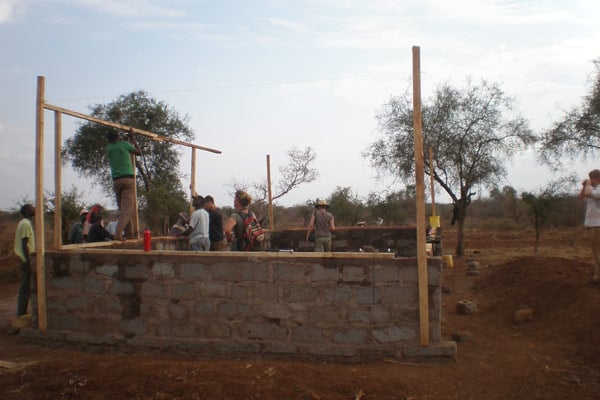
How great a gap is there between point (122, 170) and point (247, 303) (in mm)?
3287

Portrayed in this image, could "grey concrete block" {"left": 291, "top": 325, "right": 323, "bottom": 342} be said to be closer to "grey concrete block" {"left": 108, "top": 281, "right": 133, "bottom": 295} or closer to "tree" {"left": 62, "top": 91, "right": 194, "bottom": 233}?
"grey concrete block" {"left": 108, "top": 281, "right": 133, "bottom": 295}

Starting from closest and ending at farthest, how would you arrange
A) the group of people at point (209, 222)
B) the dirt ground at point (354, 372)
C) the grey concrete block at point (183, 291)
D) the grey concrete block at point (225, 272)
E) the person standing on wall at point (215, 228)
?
the dirt ground at point (354, 372) → the grey concrete block at point (225, 272) → the grey concrete block at point (183, 291) → the group of people at point (209, 222) → the person standing on wall at point (215, 228)

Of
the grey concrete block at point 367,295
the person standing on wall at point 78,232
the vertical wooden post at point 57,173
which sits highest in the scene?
the vertical wooden post at point 57,173

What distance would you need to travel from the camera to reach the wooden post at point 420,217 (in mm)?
5281

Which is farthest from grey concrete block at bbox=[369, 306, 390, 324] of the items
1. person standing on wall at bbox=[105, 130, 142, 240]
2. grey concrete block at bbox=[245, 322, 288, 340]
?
person standing on wall at bbox=[105, 130, 142, 240]

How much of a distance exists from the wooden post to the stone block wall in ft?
0.27

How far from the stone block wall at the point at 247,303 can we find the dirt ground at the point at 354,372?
196mm

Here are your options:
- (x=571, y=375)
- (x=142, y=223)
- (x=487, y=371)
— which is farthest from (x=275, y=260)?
(x=142, y=223)

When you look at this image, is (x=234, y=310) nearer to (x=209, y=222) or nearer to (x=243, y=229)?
(x=243, y=229)

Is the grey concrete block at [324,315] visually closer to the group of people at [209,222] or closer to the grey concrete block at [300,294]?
the grey concrete block at [300,294]

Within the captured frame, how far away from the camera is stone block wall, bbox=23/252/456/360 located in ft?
17.7

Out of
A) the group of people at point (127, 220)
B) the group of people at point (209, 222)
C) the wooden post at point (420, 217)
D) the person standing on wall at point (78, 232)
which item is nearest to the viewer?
the wooden post at point (420, 217)

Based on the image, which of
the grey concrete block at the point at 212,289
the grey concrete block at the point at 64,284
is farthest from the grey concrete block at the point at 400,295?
the grey concrete block at the point at 64,284

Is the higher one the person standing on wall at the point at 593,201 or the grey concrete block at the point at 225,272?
the person standing on wall at the point at 593,201
